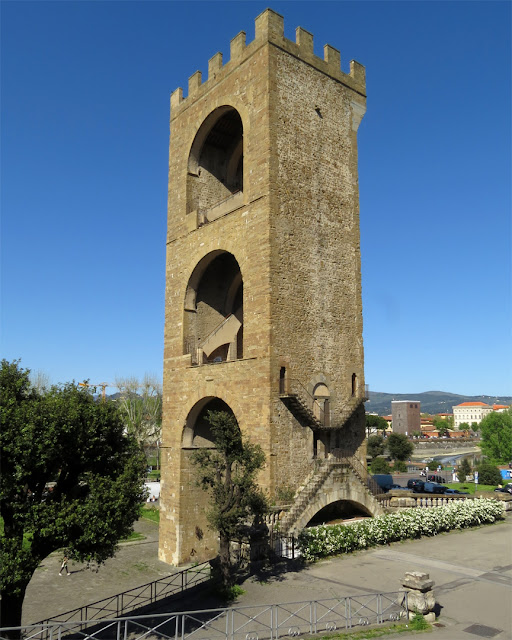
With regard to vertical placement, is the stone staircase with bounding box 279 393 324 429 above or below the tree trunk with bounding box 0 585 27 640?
above

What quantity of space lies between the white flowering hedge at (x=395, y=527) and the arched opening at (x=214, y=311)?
343 inches

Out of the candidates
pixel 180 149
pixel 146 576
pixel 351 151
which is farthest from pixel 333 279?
pixel 146 576

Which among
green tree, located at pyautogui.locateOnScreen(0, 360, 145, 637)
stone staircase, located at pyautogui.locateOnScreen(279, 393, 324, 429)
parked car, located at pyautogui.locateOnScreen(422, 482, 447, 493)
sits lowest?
parked car, located at pyautogui.locateOnScreen(422, 482, 447, 493)

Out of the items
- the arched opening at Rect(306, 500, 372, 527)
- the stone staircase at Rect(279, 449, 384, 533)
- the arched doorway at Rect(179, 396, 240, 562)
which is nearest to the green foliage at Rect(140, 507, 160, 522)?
the arched doorway at Rect(179, 396, 240, 562)

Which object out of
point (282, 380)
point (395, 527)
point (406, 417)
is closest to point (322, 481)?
point (395, 527)

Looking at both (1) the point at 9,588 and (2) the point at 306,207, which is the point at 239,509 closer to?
(1) the point at 9,588

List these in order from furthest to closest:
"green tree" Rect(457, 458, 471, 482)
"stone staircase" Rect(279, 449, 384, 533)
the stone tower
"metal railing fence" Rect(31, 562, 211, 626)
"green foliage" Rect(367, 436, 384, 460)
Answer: "green foliage" Rect(367, 436, 384, 460) → "green tree" Rect(457, 458, 471, 482) → the stone tower → "stone staircase" Rect(279, 449, 384, 533) → "metal railing fence" Rect(31, 562, 211, 626)

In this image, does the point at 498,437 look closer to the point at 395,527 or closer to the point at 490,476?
the point at 490,476

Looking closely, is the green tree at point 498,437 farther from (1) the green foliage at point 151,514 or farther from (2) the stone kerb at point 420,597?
(2) the stone kerb at point 420,597

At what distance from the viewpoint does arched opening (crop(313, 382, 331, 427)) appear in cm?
2188

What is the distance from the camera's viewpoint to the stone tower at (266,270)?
20906 mm

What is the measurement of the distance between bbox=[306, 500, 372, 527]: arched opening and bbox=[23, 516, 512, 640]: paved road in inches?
86.5

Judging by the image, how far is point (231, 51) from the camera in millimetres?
24672

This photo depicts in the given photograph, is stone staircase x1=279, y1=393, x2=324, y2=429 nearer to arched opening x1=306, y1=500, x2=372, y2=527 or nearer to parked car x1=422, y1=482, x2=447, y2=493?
arched opening x1=306, y1=500, x2=372, y2=527
